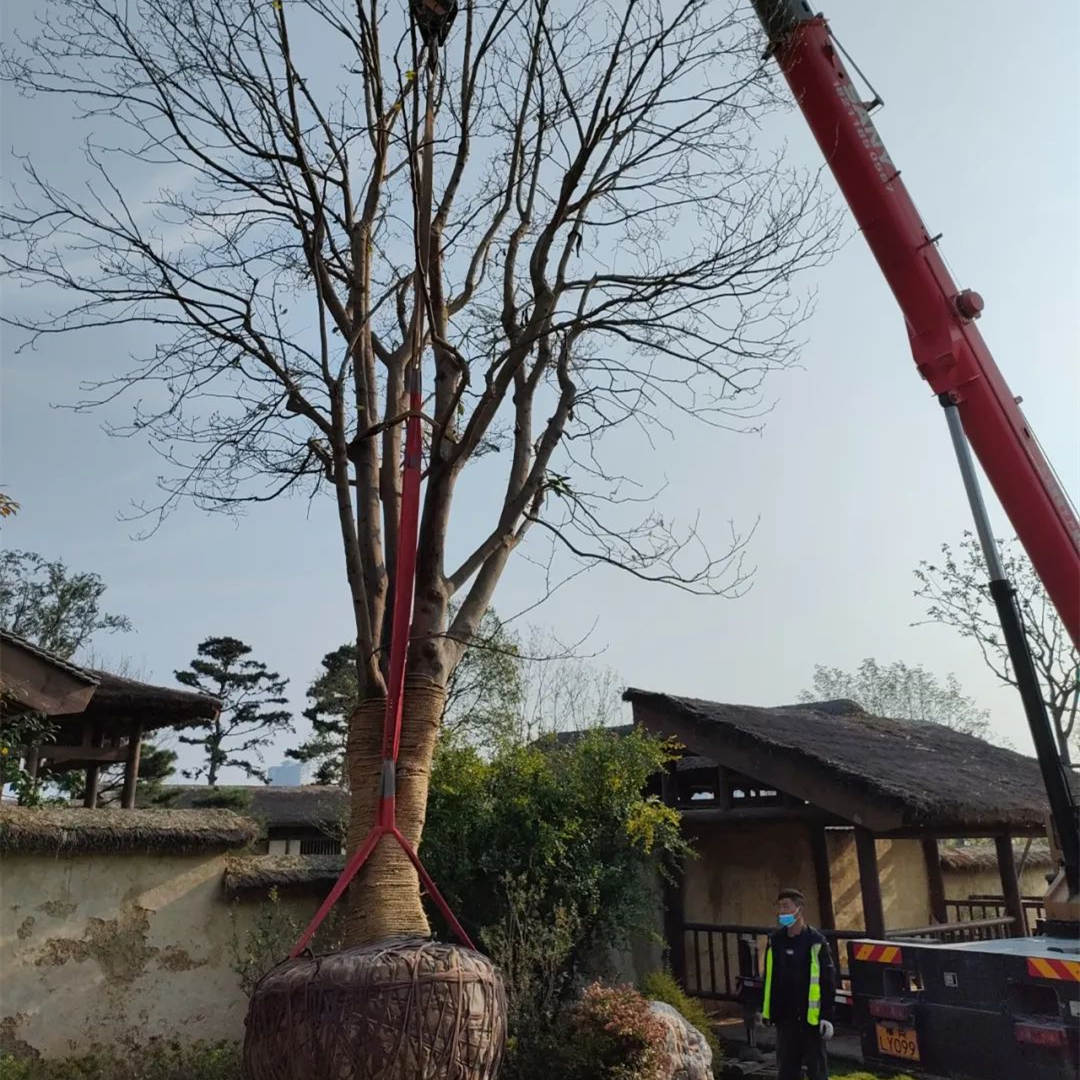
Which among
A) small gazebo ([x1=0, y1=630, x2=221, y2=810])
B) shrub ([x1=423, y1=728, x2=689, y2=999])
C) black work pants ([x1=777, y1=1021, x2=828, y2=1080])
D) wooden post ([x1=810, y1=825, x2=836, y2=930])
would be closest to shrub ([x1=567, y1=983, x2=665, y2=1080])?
black work pants ([x1=777, y1=1021, x2=828, y2=1080])

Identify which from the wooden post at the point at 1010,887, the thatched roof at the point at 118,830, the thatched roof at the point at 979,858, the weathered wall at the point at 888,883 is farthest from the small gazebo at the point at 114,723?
the thatched roof at the point at 979,858

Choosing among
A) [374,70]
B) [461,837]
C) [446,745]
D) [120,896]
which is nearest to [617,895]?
[461,837]

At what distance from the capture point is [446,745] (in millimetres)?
8617

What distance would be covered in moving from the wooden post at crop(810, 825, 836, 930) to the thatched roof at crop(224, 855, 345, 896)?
626 cm

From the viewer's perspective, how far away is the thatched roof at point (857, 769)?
28.3 feet

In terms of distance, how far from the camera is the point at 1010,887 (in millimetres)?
11398

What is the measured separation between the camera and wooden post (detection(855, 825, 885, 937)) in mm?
8781

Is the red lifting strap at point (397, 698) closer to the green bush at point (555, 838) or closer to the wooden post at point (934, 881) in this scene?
the green bush at point (555, 838)

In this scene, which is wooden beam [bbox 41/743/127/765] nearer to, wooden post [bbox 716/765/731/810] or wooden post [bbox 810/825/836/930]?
wooden post [bbox 716/765/731/810]

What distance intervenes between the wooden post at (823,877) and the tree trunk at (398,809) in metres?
8.26

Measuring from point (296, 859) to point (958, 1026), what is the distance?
515cm

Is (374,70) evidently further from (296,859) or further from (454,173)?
(296,859)

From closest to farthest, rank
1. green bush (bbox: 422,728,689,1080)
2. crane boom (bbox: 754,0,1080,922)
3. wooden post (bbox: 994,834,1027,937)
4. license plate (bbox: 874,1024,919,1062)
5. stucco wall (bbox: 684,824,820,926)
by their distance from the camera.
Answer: license plate (bbox: 874,1024,919,1062) → crane boom (bbox: 754,0,1080,922) → green bush (bbox: 422,728,689,1080) → wooden post (bbox: 994,834,1027,937) → stucco wall (bbox: 684,824,820,926)

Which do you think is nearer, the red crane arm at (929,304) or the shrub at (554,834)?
the red crane arm at (929,304)
